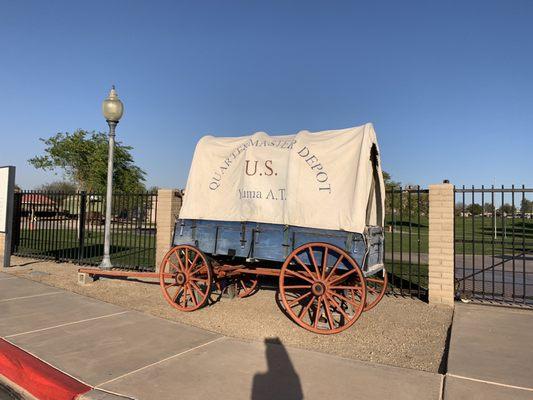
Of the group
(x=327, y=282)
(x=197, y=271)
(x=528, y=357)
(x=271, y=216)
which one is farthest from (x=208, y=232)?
(x=528, y=357)

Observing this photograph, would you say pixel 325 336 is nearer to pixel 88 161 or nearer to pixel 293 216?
pixel 293 216

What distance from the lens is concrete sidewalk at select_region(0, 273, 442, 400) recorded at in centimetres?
369

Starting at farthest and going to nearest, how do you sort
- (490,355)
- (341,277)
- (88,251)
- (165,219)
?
(88,251) → (165,219) → (341,277) → (490,355)

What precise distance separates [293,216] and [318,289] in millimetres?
1090

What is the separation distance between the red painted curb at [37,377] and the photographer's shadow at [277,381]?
60.0 inches

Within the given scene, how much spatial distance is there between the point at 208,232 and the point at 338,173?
2.36 m

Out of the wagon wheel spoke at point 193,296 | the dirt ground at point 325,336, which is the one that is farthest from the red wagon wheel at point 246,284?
the wagon wheel spoke at point 193,296

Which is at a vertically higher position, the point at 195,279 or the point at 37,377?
the point at 195,279

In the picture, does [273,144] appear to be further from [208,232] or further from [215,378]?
[215,378]

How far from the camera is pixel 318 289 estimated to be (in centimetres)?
566

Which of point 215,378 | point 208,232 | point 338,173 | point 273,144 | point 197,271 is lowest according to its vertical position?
point 215,378

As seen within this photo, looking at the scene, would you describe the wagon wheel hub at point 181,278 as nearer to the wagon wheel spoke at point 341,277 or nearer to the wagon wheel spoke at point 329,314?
the wagon wheel spoke at point 329,314

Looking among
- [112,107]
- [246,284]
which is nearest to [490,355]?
[246,284]

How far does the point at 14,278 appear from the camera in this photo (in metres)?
9.28
